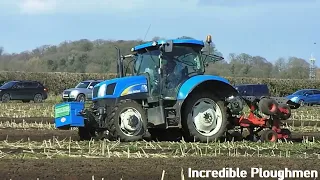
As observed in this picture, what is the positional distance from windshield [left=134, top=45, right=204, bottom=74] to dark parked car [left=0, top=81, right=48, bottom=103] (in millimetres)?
22837

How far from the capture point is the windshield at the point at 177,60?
11.3 m

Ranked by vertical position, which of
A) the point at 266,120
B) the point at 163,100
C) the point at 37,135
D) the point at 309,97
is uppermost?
the point at 163,100

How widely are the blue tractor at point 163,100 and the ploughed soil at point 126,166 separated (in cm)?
338

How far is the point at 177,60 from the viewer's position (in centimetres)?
1134

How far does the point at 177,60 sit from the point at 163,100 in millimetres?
932

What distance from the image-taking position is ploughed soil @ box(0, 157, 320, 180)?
21.0ft

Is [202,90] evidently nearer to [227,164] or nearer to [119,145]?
[119,145]

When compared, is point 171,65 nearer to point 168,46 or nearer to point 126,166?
point 168,46

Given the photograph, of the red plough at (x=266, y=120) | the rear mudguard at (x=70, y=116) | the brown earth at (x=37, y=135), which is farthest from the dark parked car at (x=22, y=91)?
the red plough at (x=266, y=120)

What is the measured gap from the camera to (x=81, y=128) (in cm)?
1195

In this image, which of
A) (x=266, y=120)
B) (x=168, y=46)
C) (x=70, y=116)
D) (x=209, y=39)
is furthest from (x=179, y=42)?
(x=70, y=116)

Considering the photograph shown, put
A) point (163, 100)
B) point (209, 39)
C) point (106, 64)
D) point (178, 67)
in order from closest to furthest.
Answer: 1. point (163, 100)
2. point (178, 67)
3. point (209, 39)
4. point (106, 64)

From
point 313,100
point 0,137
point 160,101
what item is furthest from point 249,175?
point 313,100

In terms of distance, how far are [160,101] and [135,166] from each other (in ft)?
13.9
